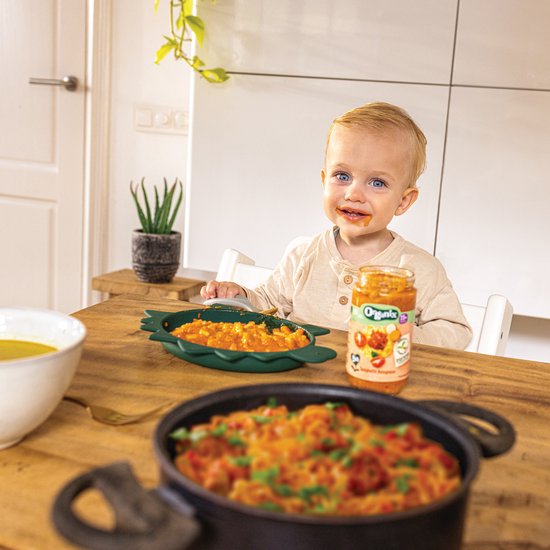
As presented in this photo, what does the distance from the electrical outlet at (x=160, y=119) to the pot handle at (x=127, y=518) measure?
9.51ft

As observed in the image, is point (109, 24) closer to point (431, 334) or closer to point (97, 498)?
point (431, 334)

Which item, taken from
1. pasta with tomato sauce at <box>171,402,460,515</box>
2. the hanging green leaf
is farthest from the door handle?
pasta with tomato sauce at <box>171,402,460,515</box>

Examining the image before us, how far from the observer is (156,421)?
0.89m

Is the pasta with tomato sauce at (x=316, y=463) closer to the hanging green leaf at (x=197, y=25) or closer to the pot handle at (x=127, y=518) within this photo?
the pot handle at (x=127, y=518)

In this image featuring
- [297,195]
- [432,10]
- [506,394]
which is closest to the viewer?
[506,394]

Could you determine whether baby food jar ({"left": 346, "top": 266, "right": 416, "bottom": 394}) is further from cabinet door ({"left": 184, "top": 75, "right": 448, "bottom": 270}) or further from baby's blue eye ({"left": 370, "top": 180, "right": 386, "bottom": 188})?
cabinet door ({"left": 184, "top": 75, "right": 448, "bottom": 270})

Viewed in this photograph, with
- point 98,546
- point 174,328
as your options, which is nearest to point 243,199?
point 174,328

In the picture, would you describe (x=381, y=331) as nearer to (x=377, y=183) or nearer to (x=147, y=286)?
(x=377, y=183)

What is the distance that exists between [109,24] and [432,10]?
5.26ft

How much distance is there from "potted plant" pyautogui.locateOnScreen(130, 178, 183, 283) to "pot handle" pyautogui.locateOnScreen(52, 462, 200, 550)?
256 cm

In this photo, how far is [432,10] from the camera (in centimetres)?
247

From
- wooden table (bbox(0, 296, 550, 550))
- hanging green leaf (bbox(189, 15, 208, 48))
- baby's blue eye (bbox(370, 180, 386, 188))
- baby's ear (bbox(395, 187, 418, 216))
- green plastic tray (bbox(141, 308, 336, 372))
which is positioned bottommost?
wooden table (bbox(0, 296, 550, 550))

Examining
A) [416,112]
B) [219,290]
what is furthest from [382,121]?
[416,112]

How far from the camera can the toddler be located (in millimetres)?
1658
